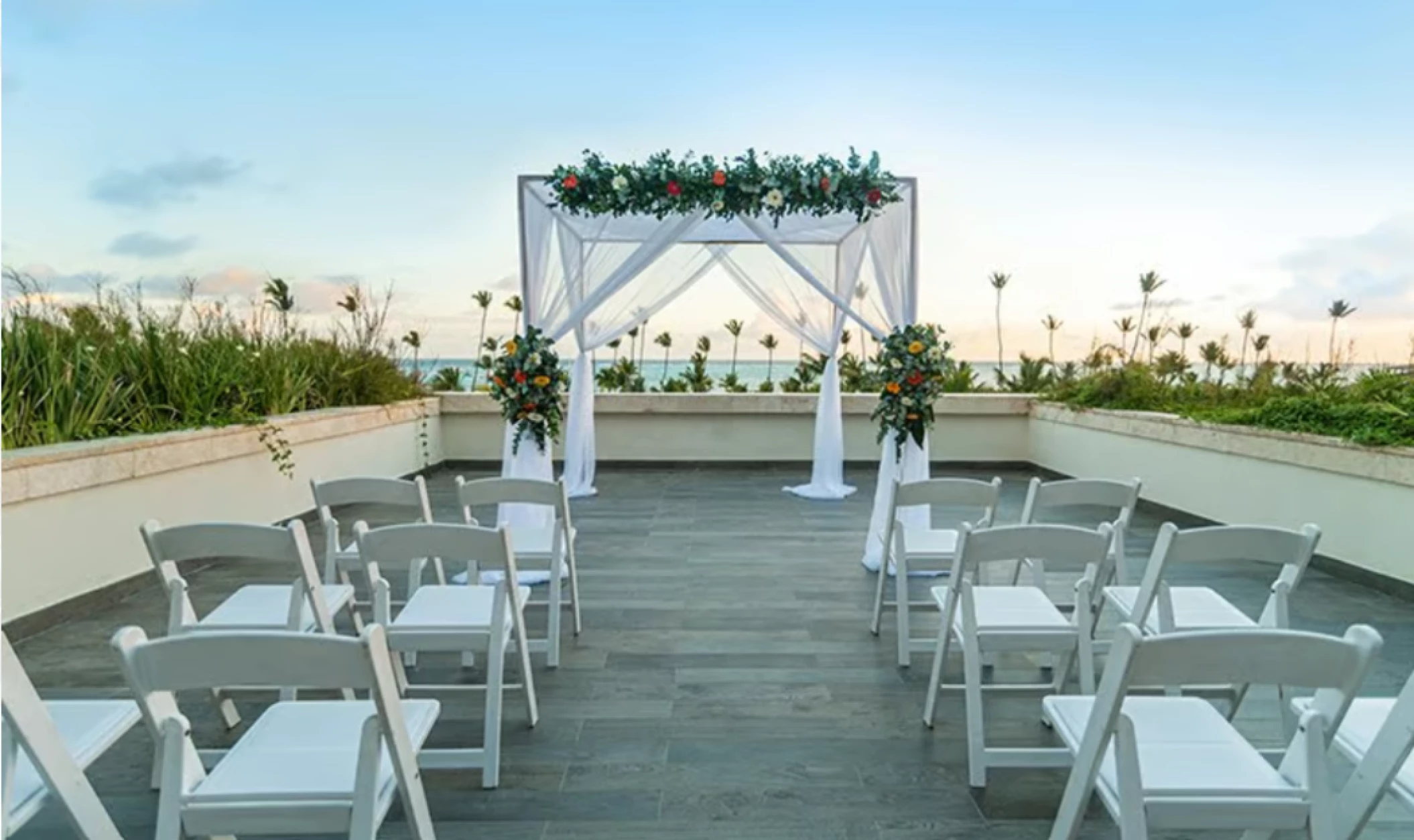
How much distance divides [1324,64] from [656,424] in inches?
262

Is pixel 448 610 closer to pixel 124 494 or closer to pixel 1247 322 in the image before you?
pixel 124 494

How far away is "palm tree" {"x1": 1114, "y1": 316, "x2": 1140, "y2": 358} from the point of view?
8062 millimetres

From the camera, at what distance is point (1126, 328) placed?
8703 mm

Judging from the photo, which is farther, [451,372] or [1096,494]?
[451,372]

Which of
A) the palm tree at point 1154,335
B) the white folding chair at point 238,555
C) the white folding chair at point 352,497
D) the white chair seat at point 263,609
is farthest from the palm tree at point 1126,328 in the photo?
the white folding chair at point 238,555

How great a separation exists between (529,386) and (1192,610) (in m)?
3.29

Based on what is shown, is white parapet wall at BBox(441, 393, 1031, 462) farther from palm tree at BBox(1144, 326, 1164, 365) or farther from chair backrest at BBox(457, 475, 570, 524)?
chair backrest at BBox(457, 475, 570, 524)

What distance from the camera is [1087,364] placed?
7.66 meters

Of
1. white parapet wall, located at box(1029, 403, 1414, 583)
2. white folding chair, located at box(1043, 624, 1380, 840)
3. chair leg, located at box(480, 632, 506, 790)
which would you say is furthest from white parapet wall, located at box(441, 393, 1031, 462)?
white folding chair, located at box(1043, 624, 1380, 840)

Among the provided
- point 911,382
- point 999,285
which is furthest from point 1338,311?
point 911,382

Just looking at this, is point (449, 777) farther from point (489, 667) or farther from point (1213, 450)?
point (1213, 450)

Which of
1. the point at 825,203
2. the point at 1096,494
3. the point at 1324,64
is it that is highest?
the point at 1324,64

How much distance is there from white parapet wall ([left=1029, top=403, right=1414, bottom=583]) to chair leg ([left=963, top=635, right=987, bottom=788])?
10.7 ft

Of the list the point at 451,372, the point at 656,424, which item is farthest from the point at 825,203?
the point at 451,372
